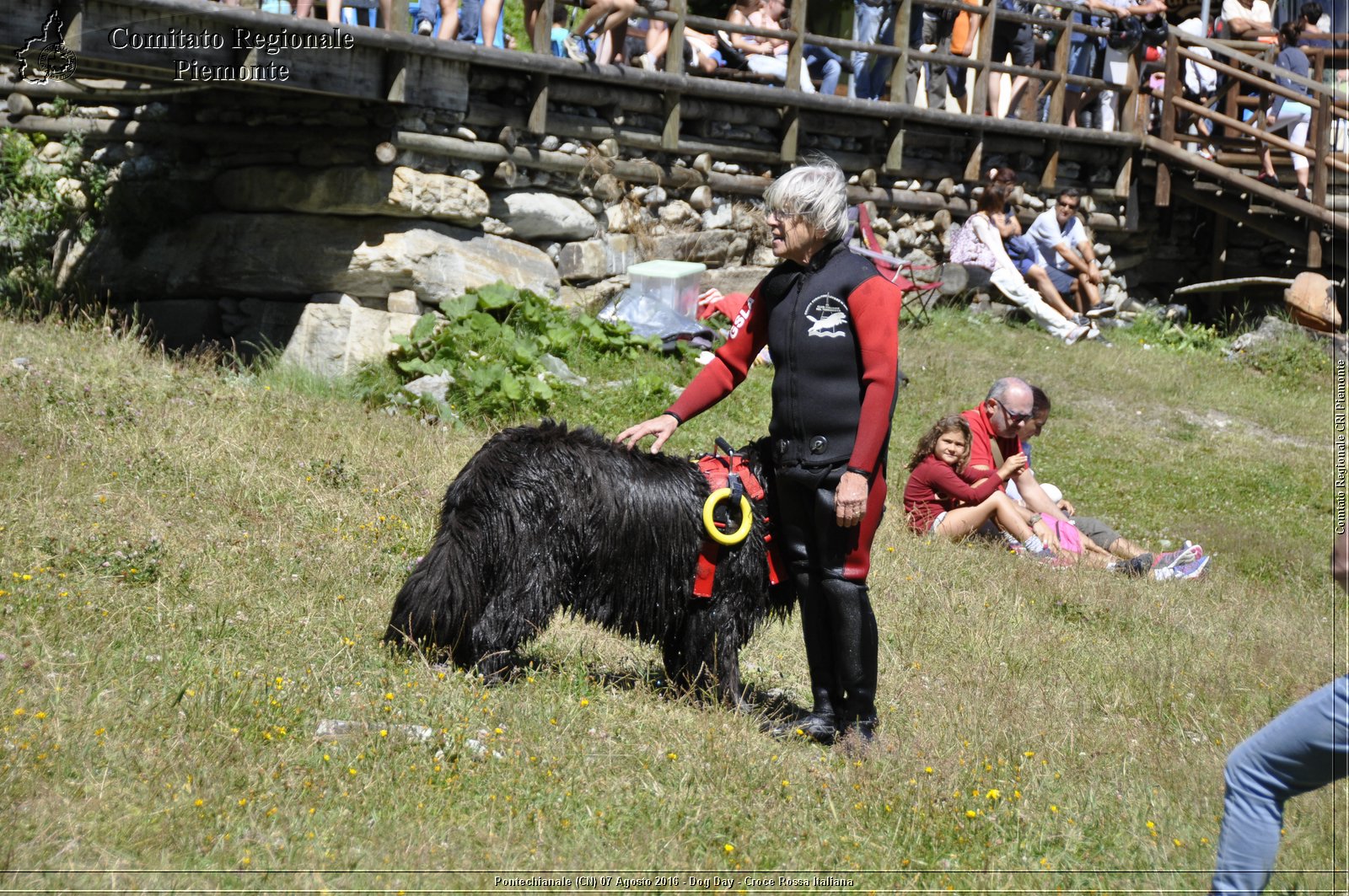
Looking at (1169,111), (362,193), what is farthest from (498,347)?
(1169,111)

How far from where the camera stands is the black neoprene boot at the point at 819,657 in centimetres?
469

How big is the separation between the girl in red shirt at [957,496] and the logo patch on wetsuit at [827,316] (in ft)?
12.7

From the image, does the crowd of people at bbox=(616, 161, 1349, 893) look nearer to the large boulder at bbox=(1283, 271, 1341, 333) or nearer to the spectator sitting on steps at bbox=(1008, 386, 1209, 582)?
the spectator sitting on steps at bbox=(1008, 386, 1209, 582)

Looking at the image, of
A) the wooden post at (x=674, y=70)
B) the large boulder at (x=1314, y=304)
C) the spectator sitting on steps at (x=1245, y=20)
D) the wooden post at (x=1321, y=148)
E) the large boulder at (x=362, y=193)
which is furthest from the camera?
the spectator sitting on steps at (x=1245, y=20)

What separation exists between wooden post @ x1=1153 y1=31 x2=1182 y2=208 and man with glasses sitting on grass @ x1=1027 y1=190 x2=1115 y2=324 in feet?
3.99

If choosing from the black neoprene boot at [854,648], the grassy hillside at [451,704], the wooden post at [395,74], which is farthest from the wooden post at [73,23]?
the black neoprene boot at [854,648]

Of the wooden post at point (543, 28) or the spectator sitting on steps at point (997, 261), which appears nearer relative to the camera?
the wooden post at point (543, 28)

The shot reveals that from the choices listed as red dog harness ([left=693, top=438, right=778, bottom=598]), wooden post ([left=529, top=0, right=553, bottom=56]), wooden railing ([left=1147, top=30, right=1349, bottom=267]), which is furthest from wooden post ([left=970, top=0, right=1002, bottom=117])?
red dog harness ([left=693, top=438, right=778, bottom=598])

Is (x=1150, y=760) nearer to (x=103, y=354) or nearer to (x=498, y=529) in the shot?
(x=498, y=529)

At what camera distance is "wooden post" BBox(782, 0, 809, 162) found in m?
12.9

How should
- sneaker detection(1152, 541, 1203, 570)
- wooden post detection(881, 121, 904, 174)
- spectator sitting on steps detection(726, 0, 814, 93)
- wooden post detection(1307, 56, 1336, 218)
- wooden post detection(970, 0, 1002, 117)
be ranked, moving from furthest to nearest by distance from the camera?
wooden post detection(1307, 56, 1336, 218)
wooden post detection(970, 0, 1002, 117)
wooden post detection(881, 121, 904, 174)
spectator sitting on steps detection(726, 0, 814, 93)
sneaker detection(1152, 541, 1203, 570)

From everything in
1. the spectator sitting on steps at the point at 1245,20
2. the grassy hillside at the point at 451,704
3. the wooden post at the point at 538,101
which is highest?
the spectator sitting on steps at the point at 1245,20

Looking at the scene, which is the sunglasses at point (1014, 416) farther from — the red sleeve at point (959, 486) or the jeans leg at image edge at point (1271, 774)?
the jeans leg at image edge at point (1271, 774)

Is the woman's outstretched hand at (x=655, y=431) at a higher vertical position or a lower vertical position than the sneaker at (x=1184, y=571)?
higher
